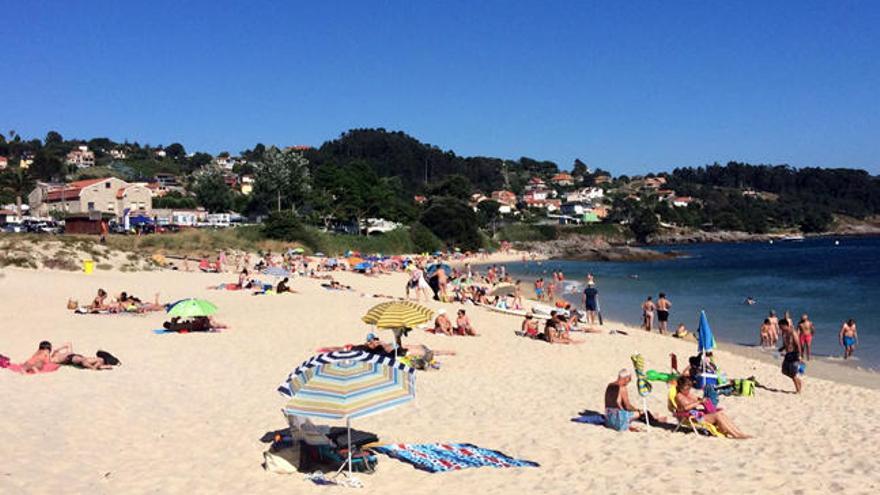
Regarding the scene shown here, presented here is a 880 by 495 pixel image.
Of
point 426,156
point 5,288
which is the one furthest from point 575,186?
point 5,288

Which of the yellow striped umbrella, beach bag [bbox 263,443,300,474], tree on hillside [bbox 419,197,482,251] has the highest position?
tree on hillside [bbox 419,197,482,251]

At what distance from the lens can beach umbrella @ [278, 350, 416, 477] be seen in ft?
20.2

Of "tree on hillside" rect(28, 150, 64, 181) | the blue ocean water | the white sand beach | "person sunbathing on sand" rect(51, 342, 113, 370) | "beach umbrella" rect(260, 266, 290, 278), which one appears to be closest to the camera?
the white sand beach

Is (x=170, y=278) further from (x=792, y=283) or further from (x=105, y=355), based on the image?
(x=792, y=283)

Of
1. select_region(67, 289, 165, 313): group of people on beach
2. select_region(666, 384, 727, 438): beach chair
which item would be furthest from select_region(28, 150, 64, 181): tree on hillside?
select_region(666, 384, 727, 438): beach chair

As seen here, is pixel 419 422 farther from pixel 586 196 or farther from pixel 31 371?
pixel 586 196

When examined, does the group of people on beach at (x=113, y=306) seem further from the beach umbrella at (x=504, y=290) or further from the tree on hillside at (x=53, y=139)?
the tree on hillside at (x=53, y=139)

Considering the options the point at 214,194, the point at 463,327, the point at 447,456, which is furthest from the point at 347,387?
the point at 214,194

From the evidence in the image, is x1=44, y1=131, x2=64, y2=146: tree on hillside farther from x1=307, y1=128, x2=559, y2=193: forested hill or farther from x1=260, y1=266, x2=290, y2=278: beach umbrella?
x1=260, y1=266, x2=290, y2=278: beach umbrella

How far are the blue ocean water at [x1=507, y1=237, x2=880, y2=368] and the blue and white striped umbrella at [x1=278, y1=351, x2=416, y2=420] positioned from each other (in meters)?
13.1

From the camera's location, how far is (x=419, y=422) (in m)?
8.31

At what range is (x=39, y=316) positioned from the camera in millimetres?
15234

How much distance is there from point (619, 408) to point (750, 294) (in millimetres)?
26955

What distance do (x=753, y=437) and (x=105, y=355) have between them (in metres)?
9.30
